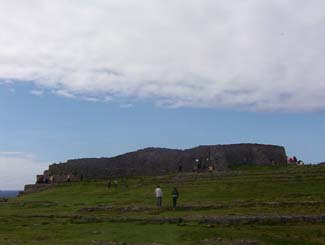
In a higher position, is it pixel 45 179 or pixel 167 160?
pixel 167 160

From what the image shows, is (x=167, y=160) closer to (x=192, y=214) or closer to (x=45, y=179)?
(x=45, y=179)

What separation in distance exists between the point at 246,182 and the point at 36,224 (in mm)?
19370

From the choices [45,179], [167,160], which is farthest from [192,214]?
[45,179]

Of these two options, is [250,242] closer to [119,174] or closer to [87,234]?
[87,234]

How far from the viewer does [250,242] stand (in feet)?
61.7

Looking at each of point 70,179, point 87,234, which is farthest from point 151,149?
point 87,234

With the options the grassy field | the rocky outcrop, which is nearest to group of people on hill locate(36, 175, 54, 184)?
the rocky outcrop

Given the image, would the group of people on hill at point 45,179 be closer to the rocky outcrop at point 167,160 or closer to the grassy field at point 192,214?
the rocky outcrop at point 167,160

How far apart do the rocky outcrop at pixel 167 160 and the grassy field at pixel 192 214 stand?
14164 mm

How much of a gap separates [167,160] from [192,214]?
35.9 metres

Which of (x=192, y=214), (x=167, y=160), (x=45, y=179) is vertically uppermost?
(x=167, y=160)

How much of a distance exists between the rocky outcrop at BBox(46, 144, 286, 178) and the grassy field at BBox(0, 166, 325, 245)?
558 inches

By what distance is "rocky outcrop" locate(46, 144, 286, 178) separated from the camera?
2424 inches

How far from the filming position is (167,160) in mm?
62812
